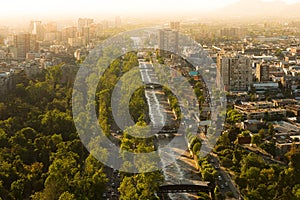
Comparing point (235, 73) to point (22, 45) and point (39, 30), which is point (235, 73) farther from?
point (39, 30)

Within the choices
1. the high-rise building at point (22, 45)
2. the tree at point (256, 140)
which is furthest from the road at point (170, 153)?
Answer: the high-rise building at point (22, 45)

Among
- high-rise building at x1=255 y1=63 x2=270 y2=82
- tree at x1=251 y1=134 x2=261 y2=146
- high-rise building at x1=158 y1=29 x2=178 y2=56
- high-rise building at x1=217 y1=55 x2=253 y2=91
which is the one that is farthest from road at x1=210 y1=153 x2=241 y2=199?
high-rise building at x1=158 y1=29 x2=178 y2=56

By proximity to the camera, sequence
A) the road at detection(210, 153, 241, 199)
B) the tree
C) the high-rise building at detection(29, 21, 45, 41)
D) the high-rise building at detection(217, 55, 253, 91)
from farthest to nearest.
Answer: the high-rise building at detection(29, 21, 45, 41) < the high-rise building at detection(217, 55, 253, 91) < the tree < the road at detection(210, 153, 241, 199)

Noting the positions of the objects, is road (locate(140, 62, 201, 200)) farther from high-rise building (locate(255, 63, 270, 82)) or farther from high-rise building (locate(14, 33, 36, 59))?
high-rise building (locate(14, 33, 36, 59))

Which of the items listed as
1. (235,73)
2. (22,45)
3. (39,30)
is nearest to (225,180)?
(235,73)

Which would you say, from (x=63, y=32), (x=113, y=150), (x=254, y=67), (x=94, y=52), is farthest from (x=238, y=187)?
(x=63, y=32)

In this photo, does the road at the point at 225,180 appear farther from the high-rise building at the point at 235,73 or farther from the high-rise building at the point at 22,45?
the high-rise building at the point at 22,45

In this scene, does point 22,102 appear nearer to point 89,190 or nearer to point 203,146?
point 203,146

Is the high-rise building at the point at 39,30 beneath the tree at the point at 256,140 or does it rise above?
above
